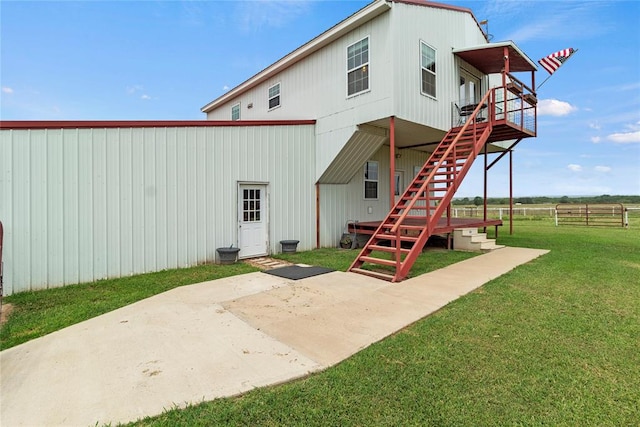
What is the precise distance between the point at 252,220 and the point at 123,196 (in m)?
3.05

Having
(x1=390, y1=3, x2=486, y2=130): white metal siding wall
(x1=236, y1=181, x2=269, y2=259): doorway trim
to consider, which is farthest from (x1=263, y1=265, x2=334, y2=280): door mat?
(x1=390, y1=3, x2=486, y2=130): white metal siding wall

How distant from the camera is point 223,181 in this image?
25.3 ft

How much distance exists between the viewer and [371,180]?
37.7 ft

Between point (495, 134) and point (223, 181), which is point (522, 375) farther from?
point (495, 134)

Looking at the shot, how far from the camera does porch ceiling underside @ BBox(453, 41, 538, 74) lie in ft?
29.9

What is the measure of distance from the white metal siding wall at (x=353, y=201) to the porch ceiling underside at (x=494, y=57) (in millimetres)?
3823

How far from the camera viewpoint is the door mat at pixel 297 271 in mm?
6164

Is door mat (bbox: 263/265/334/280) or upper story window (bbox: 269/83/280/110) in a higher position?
upper story window (bbox: 269/83/280/110)

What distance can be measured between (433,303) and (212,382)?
3132 millimetres

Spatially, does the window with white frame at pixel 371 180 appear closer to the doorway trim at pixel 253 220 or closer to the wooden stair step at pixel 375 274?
the doorway trim at pixel 253 220

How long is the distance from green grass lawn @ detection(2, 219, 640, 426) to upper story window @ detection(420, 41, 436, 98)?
246 inches

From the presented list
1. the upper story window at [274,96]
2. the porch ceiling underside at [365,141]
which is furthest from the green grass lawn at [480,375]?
the upper story window at [274,96]

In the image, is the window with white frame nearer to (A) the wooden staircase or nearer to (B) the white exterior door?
(A) the wooden staircase

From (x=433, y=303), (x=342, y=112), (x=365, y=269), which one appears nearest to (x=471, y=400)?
(x=433, y=303)
